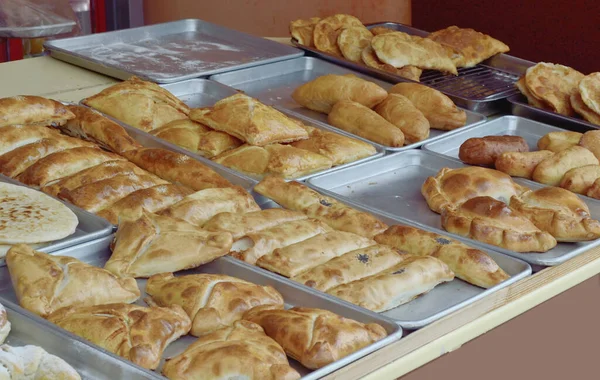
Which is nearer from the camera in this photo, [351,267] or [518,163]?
[351,267]

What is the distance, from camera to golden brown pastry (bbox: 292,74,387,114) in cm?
346

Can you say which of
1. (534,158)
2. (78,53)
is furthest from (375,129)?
(78,53)

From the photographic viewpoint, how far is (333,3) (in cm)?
688

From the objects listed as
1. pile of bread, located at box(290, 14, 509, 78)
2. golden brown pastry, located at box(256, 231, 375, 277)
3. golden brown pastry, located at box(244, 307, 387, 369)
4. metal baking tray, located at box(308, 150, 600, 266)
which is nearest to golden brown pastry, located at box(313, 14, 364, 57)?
pile of bread, located at box(290, 14, 509, 78)

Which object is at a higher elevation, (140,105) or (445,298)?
(140,105)

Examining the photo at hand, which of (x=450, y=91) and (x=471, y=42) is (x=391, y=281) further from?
(x=471, y=42)

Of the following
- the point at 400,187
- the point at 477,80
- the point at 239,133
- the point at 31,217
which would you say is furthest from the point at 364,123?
the point at 31,217

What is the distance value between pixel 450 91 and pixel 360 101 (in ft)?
1.51

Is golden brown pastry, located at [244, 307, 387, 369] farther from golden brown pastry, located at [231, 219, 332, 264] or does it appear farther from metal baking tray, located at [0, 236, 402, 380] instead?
golden brown pastry, located at [231, 219, 332, 264]

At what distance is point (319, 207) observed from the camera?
2.56 meters

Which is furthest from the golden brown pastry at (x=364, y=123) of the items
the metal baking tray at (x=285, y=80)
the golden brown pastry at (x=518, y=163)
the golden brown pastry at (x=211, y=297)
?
the golden brown pastry at (x=211, y=297)

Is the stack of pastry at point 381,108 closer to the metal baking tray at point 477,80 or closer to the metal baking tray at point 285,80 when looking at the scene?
the metal baking tray at point 285,80

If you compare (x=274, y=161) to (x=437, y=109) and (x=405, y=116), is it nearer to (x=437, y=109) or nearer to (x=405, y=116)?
(x=405, y=116)

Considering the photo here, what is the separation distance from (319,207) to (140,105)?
0.93m
